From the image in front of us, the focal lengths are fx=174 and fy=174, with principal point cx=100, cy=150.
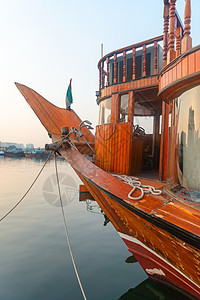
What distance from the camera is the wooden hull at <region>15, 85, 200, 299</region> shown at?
1.98m

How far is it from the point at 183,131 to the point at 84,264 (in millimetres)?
3972

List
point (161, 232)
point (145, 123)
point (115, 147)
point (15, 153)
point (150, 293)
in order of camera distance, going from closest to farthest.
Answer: point (161, 232) → point (150, 293) → point (115, 147) → point (145, 123) → point (15, 153)

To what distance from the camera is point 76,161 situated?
176 inches

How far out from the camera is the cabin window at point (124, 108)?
5716 millimetres

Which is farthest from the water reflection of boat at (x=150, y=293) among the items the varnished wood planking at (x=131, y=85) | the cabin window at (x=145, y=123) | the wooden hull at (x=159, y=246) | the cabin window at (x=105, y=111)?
the varnished wood planking at (x=131, y=85)

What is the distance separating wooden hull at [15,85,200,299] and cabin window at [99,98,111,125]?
3.01 meters

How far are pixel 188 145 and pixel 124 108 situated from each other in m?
3.65

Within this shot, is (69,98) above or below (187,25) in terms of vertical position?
above

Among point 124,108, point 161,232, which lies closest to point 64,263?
point 161,232

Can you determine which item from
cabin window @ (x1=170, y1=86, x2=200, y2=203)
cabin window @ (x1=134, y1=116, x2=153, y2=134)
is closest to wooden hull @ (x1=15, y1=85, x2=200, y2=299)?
cabin window @ (x1=170, y1=86, x2=200, y2=203)

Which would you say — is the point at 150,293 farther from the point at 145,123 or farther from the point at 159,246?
the point at 145,123

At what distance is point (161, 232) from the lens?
7.26ft

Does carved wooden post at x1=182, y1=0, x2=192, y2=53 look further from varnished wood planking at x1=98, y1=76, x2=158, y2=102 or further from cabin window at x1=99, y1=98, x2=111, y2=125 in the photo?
cabin window at x1=99, y1=98, x2=111, y2=125

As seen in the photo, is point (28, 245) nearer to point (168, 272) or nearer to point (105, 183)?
point (105, 183)
